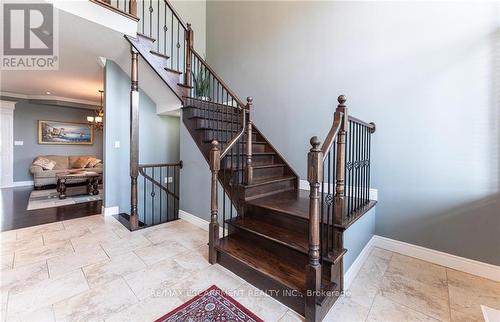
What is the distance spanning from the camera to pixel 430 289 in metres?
1.84

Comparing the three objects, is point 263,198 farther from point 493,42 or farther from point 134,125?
point 493,42

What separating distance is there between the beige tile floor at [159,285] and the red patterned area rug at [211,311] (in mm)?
69

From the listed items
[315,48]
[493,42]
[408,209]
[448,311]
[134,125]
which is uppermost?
[315,48]

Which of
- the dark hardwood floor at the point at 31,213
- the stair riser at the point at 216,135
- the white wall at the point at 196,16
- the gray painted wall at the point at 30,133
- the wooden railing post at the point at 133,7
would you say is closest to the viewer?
the wooden railing post at the point at 133,7

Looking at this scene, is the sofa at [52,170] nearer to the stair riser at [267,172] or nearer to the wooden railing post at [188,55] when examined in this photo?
the wooden railing post at [188,55]

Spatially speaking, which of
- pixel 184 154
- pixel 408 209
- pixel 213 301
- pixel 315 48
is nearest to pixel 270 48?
pixel 315 48

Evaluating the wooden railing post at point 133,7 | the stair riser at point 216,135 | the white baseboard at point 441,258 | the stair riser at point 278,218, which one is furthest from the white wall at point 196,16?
the white baseboard at point 441,258

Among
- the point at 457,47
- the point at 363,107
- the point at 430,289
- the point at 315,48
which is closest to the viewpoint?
the point at 430,289

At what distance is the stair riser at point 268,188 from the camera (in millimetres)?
2519

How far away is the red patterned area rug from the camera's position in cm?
148

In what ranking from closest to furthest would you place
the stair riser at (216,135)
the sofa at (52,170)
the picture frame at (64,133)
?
1. the stair riser at (216,135)
2. the sofa at (52,170)
3. the picture frame at (64,133)

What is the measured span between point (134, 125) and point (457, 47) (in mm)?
3932

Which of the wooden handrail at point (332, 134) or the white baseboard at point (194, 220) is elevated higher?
the wooden handrail at point (332, 134)

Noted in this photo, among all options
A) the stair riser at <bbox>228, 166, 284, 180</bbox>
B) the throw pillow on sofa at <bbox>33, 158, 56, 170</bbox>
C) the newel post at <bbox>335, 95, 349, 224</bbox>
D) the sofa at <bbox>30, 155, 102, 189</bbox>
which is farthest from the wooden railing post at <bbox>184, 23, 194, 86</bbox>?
the throw pillow on sofa at <bbox>33, 158, 56, 170</bbox>
